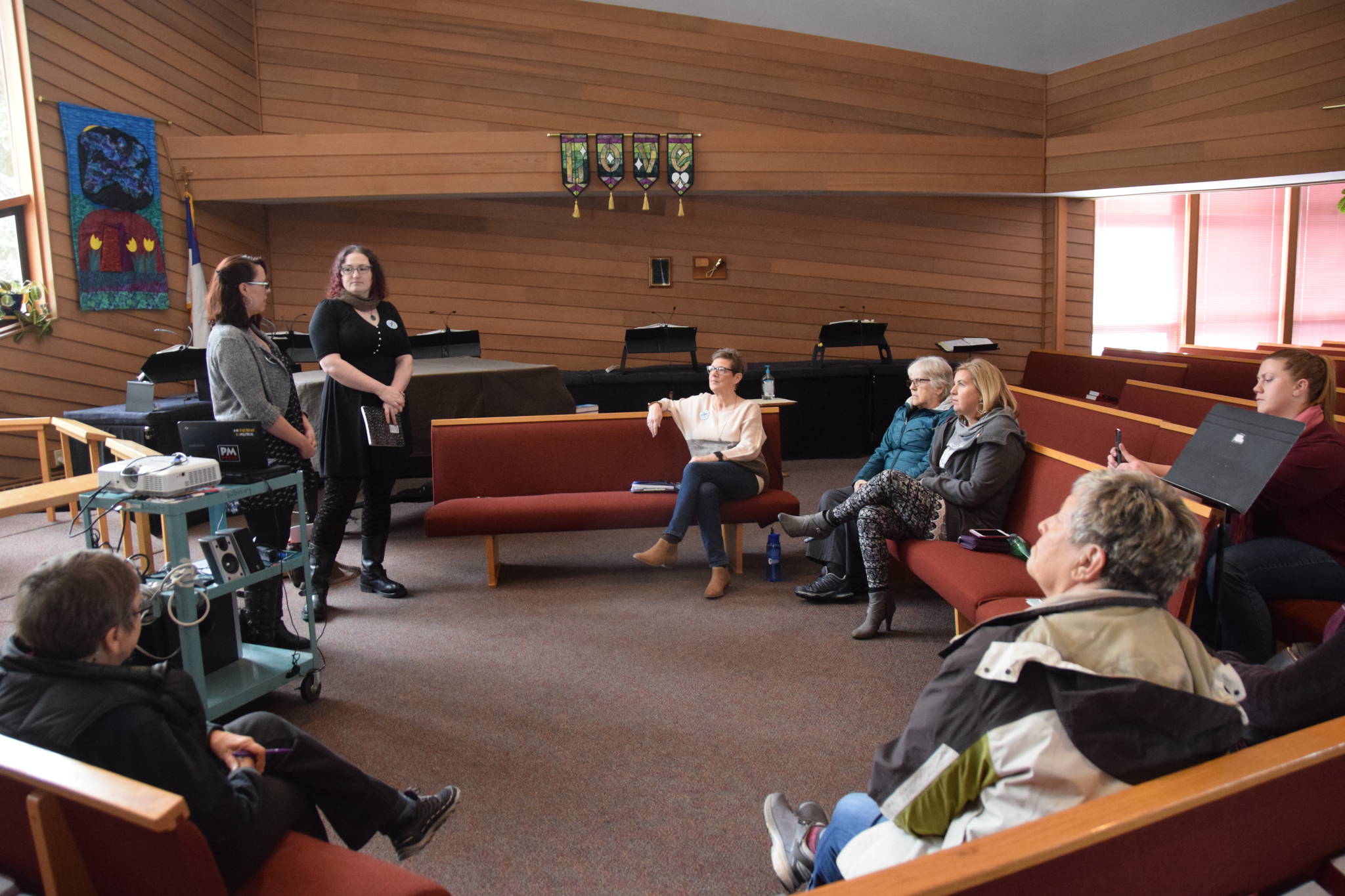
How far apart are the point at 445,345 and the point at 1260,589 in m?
6.36

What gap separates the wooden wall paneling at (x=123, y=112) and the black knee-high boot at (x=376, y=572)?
321 centimetres

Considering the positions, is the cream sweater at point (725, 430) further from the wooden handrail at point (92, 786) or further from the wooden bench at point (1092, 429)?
the wooden handrail at point (92, 786)

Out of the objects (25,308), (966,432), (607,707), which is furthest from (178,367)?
(966,432)

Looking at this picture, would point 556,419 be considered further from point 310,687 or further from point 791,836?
point 791,836

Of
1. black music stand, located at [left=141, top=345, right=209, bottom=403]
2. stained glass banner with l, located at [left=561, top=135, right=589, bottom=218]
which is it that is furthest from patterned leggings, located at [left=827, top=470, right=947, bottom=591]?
stained glass banner with l, located at [left=561, top=135, right=589, bottom=218]

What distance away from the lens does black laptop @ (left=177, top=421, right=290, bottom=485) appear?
3059mm

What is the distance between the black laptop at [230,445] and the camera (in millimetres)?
3059

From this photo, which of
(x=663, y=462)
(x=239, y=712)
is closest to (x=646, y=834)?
(x=239, y=712)

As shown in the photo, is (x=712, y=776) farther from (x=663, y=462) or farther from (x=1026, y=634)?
(x=663, y=462)

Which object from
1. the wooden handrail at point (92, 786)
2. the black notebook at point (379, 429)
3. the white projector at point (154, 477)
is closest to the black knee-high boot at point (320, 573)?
the black notebook at point (379, 429)

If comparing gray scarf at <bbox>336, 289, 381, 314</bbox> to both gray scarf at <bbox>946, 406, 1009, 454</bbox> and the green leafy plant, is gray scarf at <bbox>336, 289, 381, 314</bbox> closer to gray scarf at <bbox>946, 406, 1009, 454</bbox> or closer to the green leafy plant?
gray scarf at <bbox>946, 406, 1009, 454</bbox>

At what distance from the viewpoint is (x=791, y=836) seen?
2223mm

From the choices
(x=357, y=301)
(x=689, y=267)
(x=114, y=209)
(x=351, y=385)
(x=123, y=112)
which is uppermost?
(x=123, y=112)

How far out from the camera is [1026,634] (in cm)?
140
